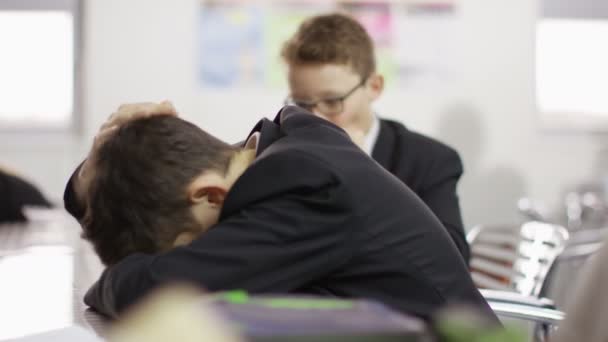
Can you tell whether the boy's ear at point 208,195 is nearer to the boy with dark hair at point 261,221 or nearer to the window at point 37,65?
the boy with dark hair at point 261,221

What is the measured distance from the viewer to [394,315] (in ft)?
2.04

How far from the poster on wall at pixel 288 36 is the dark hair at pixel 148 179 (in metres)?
3.60

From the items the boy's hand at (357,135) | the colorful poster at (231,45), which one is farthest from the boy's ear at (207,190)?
the colorful poster at (231,45)

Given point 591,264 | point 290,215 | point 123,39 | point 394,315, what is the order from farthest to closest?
point 123,39, point 290,215, point 591,264, point 394,315

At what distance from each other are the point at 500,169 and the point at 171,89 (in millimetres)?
1661

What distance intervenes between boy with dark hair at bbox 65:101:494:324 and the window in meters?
3.75

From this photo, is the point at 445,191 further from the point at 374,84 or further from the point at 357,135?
the point at 374,84

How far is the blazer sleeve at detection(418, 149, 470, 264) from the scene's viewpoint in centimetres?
259

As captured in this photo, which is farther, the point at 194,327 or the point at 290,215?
the point at 290,215

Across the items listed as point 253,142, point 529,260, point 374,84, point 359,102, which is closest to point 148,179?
point 253,142

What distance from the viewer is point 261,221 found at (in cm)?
133

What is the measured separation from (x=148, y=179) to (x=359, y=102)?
156 cm

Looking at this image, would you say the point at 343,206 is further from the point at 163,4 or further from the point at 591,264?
the point at 163,4

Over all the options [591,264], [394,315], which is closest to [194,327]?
[394,315]
